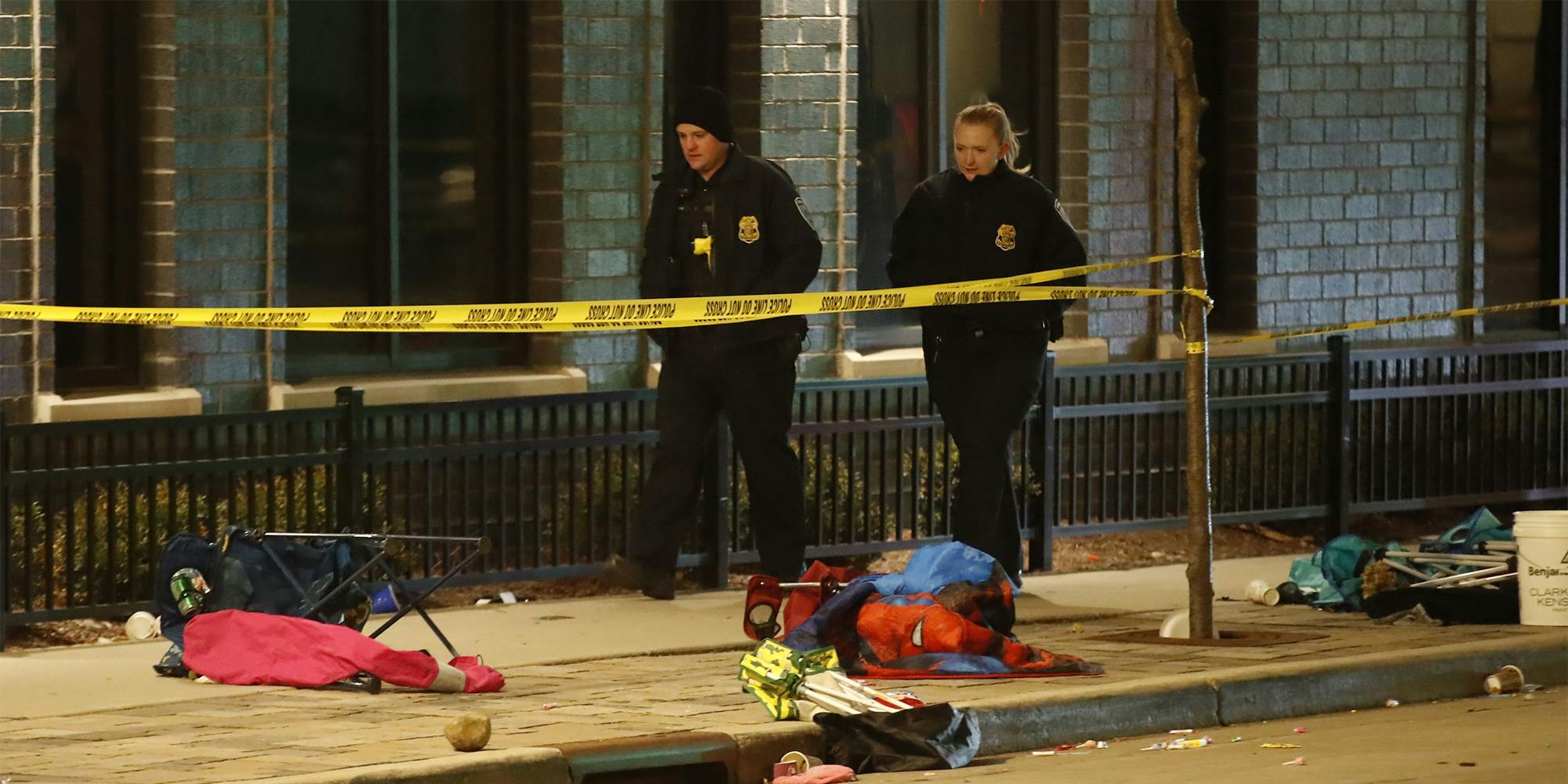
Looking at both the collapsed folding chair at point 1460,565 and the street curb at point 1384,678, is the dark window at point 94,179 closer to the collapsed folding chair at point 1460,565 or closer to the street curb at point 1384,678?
the street curb at point 1384,678

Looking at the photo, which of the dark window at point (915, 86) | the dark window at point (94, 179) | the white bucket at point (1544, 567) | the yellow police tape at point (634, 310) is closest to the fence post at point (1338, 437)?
the dark window at point (915, 86)

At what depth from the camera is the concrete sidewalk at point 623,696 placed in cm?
835

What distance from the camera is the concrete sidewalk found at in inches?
329

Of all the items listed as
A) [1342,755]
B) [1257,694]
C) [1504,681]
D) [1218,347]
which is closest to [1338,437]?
[1218,347]

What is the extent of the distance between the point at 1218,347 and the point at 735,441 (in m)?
4.49

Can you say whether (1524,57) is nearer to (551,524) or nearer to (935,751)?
(551,524)

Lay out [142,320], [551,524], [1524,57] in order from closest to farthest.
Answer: [142,320] < [551,524] < [1524,57]

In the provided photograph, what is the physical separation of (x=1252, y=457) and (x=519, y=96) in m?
4.47

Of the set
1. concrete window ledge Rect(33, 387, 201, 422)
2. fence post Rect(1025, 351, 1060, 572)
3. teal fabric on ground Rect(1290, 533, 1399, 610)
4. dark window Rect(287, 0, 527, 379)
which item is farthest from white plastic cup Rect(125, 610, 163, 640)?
teal fabric on ground Rect(1290, 533, 1399, 610)

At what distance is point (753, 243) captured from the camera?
11633 millimetres

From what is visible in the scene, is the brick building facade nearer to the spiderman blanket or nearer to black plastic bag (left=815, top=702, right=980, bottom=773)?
the spiderman blanket

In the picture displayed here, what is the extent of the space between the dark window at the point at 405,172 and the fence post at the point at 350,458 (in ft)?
2.83

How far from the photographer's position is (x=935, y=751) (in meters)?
8.84

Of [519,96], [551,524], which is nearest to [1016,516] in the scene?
[551,524]
